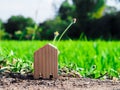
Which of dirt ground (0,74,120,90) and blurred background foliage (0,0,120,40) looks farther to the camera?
blurred background foliage (0,0,120,40)

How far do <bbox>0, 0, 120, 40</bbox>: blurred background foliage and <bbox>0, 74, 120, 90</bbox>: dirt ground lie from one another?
1214 centimetres

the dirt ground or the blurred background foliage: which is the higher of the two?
the blurred background foliage

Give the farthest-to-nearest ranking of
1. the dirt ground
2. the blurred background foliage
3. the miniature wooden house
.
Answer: the blurred background foliage → the miniature wooden house → the dirt ground

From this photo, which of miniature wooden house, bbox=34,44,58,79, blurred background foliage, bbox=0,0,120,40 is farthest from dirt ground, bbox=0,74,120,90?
blurred background foliage, bbox=0,0,120,40

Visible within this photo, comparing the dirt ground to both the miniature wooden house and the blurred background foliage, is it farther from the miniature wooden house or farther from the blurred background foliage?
the blurred background foliage

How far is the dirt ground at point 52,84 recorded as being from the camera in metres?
1.90

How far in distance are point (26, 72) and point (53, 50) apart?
0.94ft

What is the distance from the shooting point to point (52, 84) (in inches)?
77.3

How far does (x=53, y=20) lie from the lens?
25.1 m

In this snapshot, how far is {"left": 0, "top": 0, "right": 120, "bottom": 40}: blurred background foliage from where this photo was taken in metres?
19.0

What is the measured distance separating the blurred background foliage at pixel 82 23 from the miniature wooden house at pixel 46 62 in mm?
12159

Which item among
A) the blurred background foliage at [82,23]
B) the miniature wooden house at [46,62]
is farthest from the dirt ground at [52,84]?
the blurred background foliage at [82,23]

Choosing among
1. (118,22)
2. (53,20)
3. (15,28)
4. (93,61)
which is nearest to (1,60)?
(93,61)

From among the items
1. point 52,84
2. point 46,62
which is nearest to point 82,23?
point 46,62
